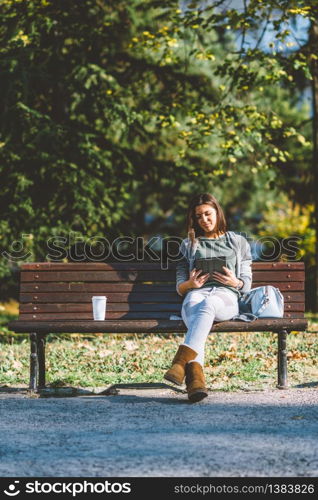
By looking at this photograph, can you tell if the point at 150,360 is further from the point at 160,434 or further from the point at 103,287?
the point at 160,434

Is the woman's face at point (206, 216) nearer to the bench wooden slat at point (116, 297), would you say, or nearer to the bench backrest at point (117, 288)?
the bench backrest at point (117, 288)

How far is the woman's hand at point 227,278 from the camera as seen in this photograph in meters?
5.84

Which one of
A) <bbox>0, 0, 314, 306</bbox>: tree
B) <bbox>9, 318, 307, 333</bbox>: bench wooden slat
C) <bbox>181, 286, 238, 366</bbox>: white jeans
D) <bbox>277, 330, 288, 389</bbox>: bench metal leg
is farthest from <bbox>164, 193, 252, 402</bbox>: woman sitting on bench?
<bbox>0, 0, 314, 306</bbox>: tree

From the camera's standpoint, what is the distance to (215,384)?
587cm

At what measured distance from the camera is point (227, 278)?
5.84m

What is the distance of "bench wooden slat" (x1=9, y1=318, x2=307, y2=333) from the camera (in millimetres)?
5578

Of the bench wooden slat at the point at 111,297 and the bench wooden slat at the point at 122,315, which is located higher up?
the bench wooden slat at the point at 111,297

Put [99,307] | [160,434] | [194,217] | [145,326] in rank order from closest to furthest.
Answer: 1. [160,434]
2. [145,326]
3. [99,307]
4. [194,217]

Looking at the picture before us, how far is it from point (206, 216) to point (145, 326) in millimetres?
1066

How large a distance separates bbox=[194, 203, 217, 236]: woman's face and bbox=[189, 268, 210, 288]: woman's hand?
1.25 feet

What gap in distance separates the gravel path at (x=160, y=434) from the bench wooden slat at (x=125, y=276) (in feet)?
3.26

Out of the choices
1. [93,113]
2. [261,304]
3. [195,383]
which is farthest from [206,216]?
[93,113]

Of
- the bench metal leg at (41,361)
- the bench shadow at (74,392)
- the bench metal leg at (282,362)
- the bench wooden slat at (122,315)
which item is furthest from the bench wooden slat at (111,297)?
the bench metal leg at (282,362)

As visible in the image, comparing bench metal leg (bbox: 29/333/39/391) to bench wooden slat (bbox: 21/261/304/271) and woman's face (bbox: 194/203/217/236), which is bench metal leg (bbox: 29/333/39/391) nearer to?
bench wooden slat (bbox: 21/261/304/271)
